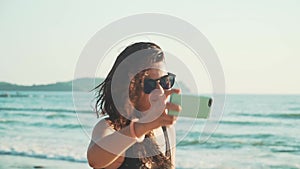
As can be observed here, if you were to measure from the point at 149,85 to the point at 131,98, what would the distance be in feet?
0.51

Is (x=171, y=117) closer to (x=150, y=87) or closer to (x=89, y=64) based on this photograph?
(x=150, y=87)

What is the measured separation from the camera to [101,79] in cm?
294

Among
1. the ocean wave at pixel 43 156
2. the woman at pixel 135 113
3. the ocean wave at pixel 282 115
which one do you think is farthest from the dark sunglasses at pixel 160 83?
the ocean wave at pixel 282 115

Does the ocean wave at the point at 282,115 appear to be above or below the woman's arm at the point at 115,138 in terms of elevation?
below

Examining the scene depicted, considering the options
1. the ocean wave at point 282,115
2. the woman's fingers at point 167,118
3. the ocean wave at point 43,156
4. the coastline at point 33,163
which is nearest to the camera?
the woman's fingers at point 167,118

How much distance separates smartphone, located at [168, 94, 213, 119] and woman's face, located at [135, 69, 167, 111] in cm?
16

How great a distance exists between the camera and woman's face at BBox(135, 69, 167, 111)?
254cm

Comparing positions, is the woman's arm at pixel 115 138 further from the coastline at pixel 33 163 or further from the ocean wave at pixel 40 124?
the ocean wave at pixel 40 124

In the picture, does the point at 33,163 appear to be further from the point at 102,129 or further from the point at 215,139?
the point at 102,129

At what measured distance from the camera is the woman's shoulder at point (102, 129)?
258 centimetres

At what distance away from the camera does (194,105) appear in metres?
2.43

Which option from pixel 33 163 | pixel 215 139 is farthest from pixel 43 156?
pixel 215 139

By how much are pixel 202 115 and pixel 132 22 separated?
53cm

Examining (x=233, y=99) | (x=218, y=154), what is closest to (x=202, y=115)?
(x=218, y=154)
